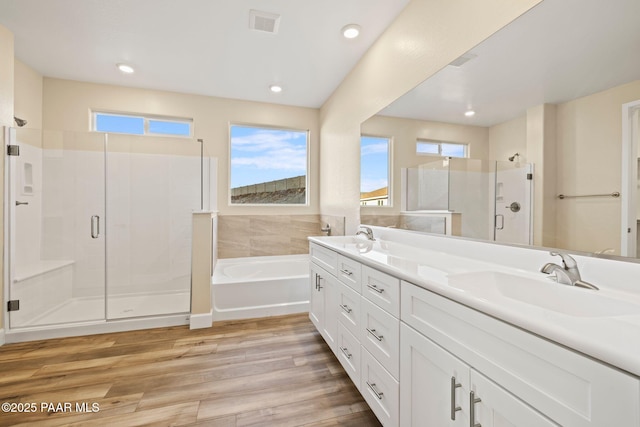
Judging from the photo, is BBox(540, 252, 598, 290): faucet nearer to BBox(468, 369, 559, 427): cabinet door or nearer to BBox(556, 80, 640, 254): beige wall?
BBox(556, 80, 640, 254): beige wall

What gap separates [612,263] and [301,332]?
2.16m

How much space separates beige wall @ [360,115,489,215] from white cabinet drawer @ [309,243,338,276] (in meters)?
0.62

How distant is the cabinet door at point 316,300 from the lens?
223 centimetres

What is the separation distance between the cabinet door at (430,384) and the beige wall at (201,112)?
3.05m

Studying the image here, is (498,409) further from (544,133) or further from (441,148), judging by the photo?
(441,148)

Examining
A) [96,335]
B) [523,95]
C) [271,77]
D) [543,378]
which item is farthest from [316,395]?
[271,77]

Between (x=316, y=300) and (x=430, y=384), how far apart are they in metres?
1.43

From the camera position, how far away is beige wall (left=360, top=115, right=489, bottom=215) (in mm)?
1531

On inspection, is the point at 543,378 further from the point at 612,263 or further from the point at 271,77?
the point at 271,77

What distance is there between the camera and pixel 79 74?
3.05 metres

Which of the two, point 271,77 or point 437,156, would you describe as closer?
point 437,156

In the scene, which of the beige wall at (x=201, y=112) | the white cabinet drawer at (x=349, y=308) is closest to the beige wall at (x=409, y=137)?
the white cabinet drawer at (x=349, y=308)

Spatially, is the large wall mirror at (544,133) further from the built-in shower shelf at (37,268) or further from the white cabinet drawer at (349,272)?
the built-in shower shelf at (37,268)

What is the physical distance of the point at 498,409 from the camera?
752mm
